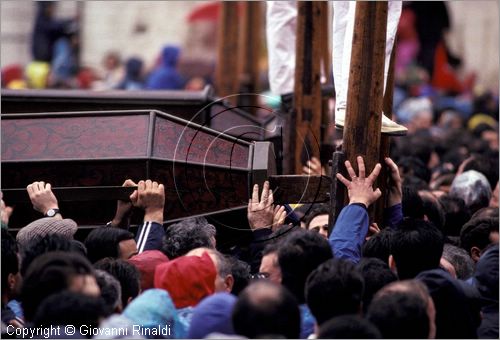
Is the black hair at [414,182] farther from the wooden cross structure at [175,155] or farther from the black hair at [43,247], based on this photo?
the black hair at [43,247]

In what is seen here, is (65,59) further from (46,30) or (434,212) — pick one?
(434,212)

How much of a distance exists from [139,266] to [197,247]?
1.31 feet

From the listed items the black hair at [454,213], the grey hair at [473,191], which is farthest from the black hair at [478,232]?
the grey hair at [473,191]

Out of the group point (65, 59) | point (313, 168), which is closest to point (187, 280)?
point (313, 168)

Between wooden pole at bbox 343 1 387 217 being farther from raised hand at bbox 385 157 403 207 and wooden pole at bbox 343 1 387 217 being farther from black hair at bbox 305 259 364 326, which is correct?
black hair at bbox 305 259 364 326

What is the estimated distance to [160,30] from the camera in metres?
24.2

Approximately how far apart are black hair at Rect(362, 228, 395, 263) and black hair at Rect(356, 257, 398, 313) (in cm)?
38

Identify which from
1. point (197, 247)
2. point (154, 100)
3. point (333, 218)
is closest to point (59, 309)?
point (197, 247)

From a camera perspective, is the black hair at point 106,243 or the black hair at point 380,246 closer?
the black hair at point 380,246

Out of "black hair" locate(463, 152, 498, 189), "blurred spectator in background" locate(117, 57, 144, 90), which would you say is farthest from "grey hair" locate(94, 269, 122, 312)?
"blurred spectator in background" locate(117, 57, 144, 90)

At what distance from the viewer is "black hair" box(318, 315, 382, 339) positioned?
4.66 metres

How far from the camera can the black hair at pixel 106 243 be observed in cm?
625

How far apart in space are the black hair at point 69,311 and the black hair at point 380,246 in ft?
5.48

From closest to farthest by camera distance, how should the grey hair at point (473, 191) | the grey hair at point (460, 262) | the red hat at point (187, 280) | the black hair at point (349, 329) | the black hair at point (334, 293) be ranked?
the black hair at point (349, 329) < the black hair at point (334, 293) < the red hat at point (187, 280) < the grey hair at point (460, 262) < the grey hair at point (473, 191)
